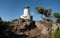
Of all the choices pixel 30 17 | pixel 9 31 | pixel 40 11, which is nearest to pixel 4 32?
pixel 9 31

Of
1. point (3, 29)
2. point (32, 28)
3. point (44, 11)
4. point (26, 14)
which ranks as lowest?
point (32, 28)

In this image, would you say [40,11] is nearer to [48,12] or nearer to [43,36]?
[48,12]

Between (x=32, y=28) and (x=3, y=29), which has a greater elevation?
(x=3, y=29)

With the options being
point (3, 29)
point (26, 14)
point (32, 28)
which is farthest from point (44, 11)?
point (3, 29)

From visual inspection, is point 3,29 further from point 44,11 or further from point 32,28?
point 44,11

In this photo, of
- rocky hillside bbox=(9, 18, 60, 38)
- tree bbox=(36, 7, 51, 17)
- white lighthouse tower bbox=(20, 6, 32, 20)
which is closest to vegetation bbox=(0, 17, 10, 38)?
rocky hillside bbox=(9, 18, 60, 38)

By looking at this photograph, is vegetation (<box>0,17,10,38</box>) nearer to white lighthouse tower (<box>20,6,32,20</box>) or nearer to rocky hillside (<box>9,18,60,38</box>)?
rocky hillside (<box>9,18,60,38</box>)

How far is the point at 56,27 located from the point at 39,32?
5177 millimetres

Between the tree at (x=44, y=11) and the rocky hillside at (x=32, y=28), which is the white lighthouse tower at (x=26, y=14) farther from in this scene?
the tree at (x=44, y=11)

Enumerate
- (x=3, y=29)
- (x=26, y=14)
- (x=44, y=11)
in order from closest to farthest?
(x=3, y=29), (x=26, y=14), (x=44, y=11)

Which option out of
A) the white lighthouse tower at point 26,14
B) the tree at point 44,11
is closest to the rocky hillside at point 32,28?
the white lighthouse tower at point 26,14

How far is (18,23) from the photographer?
5269 cm

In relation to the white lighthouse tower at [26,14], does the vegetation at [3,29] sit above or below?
below

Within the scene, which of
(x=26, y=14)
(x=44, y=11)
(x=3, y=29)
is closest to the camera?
(x=3, y=29)
